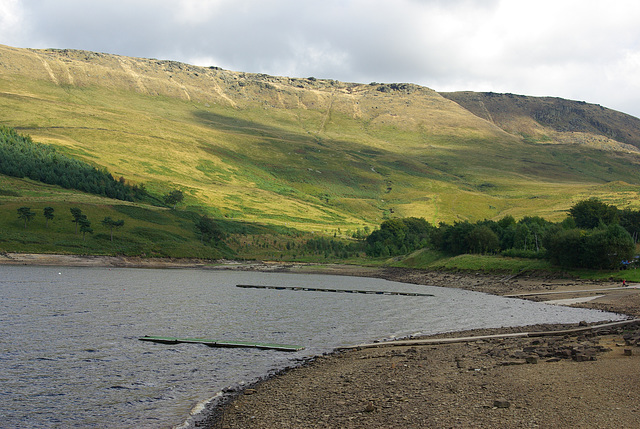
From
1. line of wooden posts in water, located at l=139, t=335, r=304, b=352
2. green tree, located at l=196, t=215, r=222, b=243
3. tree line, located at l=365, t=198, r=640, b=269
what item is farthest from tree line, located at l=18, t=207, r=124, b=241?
line of wooden posts in water, located at l=139, t=335, r=304, b=352

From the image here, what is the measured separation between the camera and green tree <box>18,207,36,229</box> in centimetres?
12483

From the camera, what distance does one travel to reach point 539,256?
91.6m

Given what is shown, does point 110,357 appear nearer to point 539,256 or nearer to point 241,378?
point 241,378

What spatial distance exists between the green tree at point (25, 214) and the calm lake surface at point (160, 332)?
5398 centimetres

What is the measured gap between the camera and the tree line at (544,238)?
246 feet

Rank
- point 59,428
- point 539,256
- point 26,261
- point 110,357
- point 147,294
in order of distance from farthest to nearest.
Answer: point 26,261 → point 539,256 → point 147,294 → point 110,357 → point 59,428

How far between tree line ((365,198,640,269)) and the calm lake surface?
1957cm

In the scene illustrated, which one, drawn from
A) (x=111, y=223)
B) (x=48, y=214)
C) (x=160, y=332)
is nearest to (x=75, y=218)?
(x=48, y=214)

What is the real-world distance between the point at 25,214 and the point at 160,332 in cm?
10673

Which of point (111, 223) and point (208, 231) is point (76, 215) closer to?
point (111, 223)

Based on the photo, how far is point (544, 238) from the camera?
8925cm

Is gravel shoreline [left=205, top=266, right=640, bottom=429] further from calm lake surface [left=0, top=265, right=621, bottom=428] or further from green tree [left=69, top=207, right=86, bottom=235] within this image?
green tree [left=69, top=207, right=86, bottom=235]

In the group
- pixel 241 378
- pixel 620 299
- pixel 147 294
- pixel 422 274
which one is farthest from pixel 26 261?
pixel 620 299

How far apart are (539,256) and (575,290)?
25334 mm
